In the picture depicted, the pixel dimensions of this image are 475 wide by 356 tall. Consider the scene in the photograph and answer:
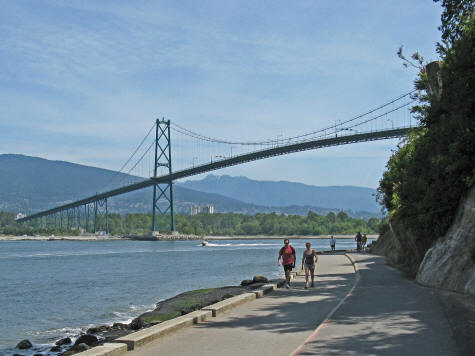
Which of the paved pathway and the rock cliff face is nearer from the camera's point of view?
the paved pathway

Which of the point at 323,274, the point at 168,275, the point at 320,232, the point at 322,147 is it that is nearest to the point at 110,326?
the point at 323,274

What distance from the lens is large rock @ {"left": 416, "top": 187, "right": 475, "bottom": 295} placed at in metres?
13.5

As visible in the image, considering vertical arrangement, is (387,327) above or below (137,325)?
above

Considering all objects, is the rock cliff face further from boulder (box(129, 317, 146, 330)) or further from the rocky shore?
boulder (box(129, 317, 146, 330))

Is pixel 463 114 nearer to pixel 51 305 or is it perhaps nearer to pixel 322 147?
pixel 51 305

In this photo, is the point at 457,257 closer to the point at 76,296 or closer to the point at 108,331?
the point at 108,331

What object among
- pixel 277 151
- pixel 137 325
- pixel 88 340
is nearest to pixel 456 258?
pixel 137 325

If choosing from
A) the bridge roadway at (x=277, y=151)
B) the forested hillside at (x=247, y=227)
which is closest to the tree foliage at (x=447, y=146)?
the bridge roadway at (x=277, y=151)

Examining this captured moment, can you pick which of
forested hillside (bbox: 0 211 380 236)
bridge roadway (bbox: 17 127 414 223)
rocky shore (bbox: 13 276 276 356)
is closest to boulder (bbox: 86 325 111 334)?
rocky shore (bbox: 13 276 276 356)

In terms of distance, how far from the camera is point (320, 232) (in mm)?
181000

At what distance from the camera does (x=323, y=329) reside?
30.9 ft

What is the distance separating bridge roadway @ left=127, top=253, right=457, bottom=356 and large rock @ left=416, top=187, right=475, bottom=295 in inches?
26.9

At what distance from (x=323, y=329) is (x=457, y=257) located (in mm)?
6376

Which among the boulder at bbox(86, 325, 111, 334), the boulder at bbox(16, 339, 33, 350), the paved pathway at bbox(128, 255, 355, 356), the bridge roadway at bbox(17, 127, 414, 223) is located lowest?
the boulder at bbox(16, 339, 33, 350)
